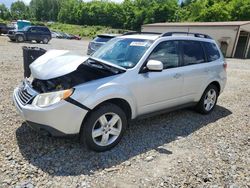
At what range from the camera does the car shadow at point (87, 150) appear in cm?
330

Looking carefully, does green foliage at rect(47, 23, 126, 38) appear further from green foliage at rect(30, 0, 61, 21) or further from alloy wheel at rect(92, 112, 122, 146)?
alloy wheel at rect(92, 112, 122, 146)

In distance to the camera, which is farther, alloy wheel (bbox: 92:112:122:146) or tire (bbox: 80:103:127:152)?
alloy wheel (bbox: 92:112:122:146)

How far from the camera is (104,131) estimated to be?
12.0 ft

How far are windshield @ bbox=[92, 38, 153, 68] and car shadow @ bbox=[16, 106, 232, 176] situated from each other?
1.29m

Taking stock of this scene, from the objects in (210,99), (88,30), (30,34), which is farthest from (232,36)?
(88,30)

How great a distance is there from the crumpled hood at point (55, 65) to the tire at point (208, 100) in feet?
9.94

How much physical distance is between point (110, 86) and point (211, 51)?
3110 mm

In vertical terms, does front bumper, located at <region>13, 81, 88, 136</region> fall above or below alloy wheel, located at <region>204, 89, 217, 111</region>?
above

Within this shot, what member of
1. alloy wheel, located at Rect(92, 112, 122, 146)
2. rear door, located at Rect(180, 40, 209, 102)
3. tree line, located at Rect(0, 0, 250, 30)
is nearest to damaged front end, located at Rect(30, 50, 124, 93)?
alloy wheel, located at Rect(92, 112, 122, 146)

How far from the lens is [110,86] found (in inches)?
139

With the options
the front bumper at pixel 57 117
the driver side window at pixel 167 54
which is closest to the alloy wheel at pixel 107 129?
the front bumper at pixel 57 117

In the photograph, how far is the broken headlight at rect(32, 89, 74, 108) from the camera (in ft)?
10.5

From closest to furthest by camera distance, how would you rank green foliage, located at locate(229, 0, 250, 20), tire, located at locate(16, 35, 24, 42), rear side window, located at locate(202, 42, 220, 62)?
rear side window, located at locate(202, 42, 220, 62) → tire, located at locate(16, 35, 24, 42) → green foliage, located at locate(229, 0, 250, 20)

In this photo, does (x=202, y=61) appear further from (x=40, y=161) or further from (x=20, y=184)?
(x=20, y=184)
